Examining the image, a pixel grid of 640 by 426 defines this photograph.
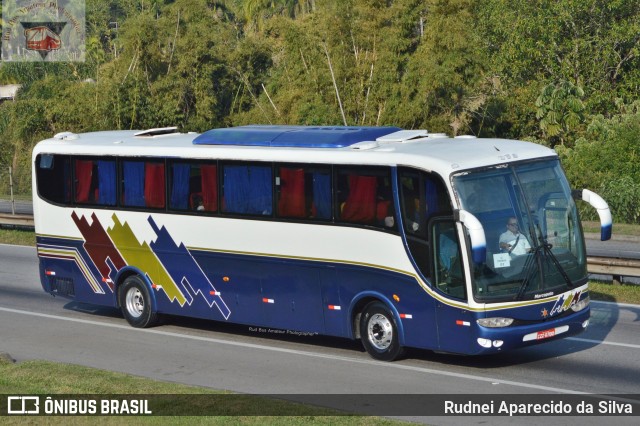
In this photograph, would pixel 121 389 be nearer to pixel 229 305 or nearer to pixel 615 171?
pixel 229 305

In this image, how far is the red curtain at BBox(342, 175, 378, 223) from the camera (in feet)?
49.0

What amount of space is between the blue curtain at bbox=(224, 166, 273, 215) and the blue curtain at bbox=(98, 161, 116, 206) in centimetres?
277

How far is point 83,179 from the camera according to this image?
1920cm

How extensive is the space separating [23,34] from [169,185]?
57.1 metres

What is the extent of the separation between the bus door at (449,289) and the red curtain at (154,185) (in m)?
5.61

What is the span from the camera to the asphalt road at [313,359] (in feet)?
44.5

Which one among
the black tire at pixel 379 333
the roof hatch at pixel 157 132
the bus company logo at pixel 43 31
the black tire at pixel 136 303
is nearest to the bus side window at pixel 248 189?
the black tire at pixel 379 333

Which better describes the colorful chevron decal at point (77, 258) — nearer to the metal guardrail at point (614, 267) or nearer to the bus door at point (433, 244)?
the bus door at point (433, 244)

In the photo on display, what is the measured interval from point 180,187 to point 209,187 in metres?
0.71

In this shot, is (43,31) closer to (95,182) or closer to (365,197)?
(95,182)

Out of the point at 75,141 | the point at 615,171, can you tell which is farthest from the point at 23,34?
the point at 75,141

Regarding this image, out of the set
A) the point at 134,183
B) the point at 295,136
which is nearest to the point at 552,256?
the point at 295,136

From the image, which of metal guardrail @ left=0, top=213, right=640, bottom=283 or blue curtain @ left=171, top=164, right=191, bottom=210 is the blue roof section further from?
metal guardrail @ left=0, top=213, right=640, bottom=283

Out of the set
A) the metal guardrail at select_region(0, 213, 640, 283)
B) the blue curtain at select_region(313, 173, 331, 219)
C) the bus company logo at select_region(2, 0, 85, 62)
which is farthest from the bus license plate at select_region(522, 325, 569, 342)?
the bus company logo at select_region(2, 0, 85, 62)
